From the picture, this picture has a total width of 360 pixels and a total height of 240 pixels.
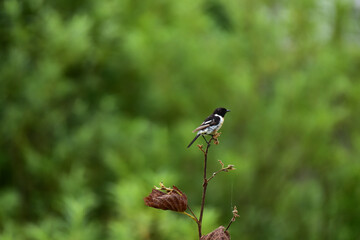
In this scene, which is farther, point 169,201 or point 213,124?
point 213,124

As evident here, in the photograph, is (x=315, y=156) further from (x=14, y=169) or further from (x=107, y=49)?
(x=14, y=169)

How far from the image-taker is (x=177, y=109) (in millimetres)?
5520

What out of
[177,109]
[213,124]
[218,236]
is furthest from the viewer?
[177,109]

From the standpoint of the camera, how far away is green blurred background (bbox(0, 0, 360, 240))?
176 inches

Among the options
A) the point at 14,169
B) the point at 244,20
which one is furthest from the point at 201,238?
the point at 244,20

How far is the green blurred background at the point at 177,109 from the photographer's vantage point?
176 inches

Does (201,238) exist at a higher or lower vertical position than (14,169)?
lower

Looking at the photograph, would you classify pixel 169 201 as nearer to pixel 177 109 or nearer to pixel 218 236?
pixel 218 236

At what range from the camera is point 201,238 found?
59cm

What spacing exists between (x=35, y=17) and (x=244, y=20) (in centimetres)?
258

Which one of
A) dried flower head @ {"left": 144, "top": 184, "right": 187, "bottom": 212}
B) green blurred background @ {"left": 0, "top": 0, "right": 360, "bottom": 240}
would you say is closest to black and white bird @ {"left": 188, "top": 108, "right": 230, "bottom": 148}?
dried flower head @ {"left": 144, "top": 184, "right": 187, "bottom": 212}

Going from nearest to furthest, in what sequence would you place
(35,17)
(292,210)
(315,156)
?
1. (35,17)
2. (315,156)
3. (292,210)

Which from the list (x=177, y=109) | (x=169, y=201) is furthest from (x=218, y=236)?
(x=177, y=109)

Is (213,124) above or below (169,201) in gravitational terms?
above
